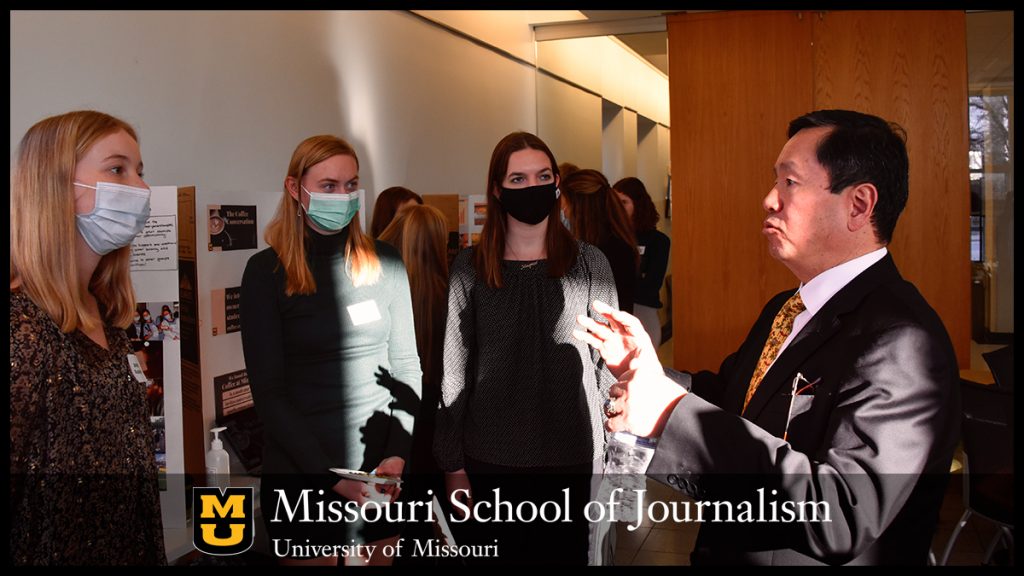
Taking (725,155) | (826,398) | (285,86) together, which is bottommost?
(826,398)

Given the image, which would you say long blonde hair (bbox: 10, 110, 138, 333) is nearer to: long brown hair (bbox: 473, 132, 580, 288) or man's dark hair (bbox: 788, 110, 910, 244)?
long brown hair (bbox: 473, 132, 580, 288)

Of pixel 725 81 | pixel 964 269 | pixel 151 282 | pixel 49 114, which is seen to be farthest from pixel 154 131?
pixel 964 269

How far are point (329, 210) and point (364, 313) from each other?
386 millimetres

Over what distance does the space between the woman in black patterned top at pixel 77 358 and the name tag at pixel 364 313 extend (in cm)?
72

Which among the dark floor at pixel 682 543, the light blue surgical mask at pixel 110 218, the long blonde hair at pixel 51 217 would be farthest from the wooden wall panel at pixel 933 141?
the long blonde hair at pixel 51 217

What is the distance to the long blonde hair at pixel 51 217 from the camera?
5.37 feet

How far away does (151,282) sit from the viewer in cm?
254

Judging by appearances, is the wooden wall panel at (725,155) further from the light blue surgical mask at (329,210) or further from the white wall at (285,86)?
the light blue surgical mask at (329,210)

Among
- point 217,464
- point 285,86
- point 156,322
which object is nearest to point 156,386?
point 156,322

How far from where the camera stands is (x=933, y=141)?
5.18m

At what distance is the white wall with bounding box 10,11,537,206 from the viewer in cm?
265

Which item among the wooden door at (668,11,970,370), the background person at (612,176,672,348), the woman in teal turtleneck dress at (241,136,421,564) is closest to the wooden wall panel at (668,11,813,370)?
the wooden door at (668,11,970,370)

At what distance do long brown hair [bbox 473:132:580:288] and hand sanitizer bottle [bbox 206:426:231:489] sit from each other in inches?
46.7

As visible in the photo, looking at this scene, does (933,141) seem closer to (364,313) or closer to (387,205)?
(387,205)
